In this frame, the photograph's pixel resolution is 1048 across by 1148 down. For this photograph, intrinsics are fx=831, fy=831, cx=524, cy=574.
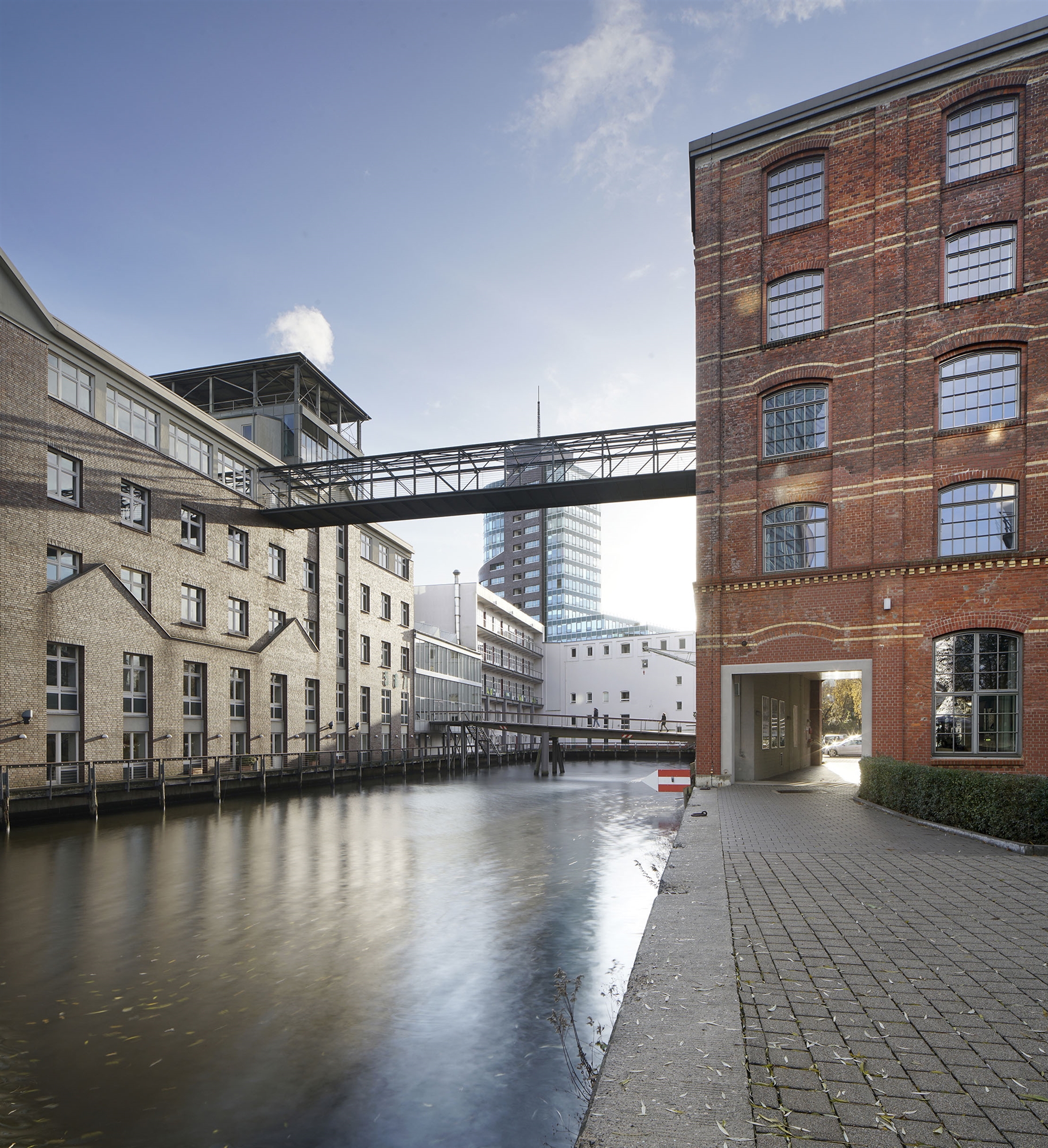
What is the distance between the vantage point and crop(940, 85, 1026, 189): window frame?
20047mm

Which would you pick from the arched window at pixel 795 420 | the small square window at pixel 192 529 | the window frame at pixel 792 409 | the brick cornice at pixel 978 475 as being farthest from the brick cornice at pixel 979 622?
the small square window at pixel 192 529

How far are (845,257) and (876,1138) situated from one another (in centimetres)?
2236

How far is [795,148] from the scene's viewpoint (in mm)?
22641

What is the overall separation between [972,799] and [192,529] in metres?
27.2

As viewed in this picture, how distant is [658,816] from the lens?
23.4m

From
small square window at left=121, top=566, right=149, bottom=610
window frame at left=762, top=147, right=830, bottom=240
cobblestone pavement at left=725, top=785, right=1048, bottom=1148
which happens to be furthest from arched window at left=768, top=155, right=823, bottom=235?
small square window at left=121, top=566, right=149, bottom=610

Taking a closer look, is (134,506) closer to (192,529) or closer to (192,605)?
(192,529)

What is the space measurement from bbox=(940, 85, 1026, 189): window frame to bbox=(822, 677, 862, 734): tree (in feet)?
182

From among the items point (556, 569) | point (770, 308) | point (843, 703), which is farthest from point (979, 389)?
point (556, 569)

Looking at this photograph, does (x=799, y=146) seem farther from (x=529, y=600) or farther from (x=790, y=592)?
(x=529, y=600)

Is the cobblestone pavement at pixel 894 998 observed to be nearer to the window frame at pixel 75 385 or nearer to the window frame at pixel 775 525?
the window frame at pixel 775 525

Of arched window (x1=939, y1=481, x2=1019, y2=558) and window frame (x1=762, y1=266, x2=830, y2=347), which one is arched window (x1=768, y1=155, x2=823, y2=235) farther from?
arched window (x1=939, y1=481, x2=1019, y2=558)

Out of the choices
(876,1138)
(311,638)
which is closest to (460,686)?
(311,638)

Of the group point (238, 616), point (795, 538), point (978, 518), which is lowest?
point (238, 616)
